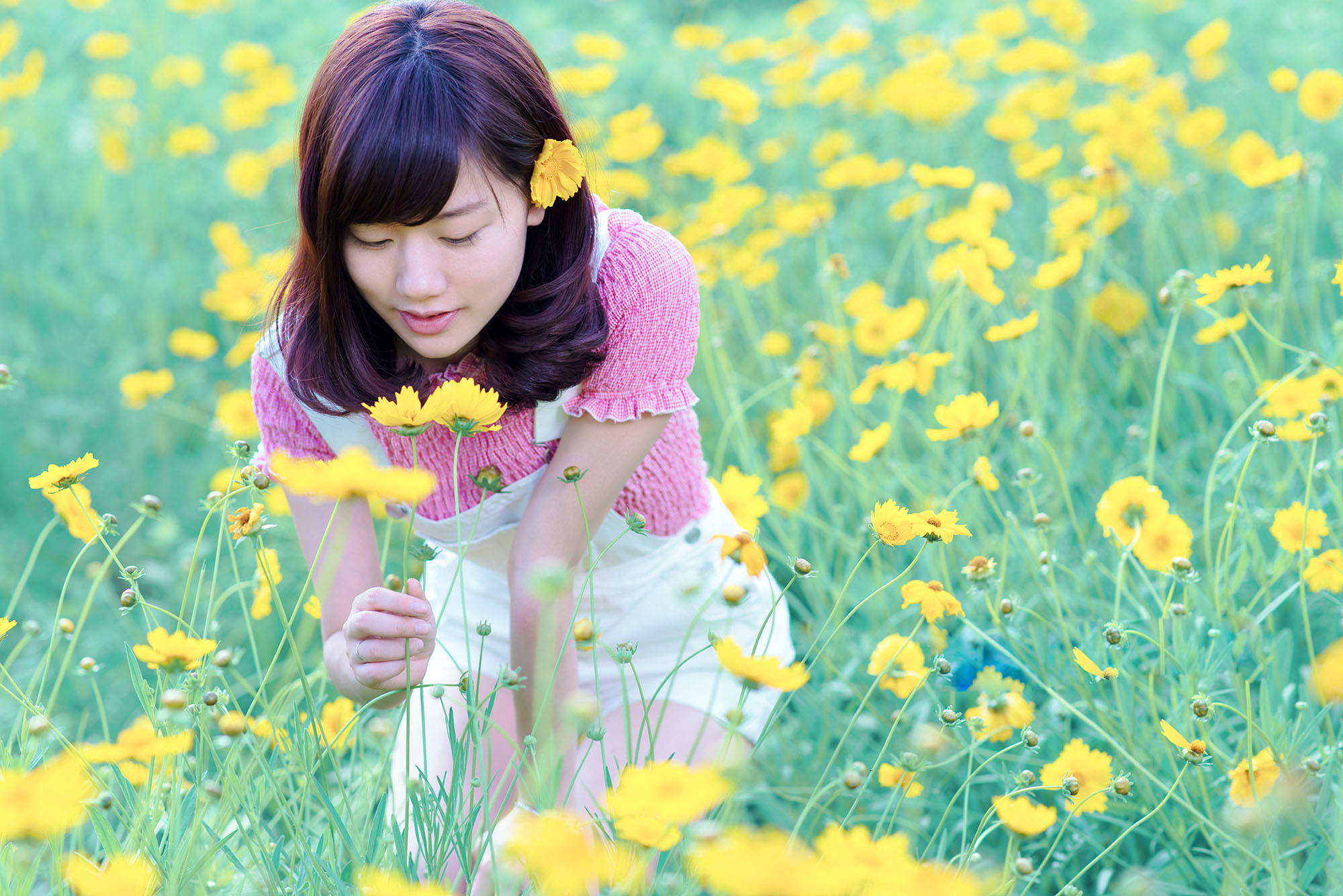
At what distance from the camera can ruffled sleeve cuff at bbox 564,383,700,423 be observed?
3.27 ft

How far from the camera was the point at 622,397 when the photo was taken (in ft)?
3.29

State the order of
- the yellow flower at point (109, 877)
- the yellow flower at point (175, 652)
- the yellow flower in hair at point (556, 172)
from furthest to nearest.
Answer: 1. the yellow flower in hair at point (556, 172)
2. the yellow flower at point (175, 652)
3. the yellow flower at point (109, 877)

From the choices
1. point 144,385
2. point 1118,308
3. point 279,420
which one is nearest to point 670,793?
point 279,420

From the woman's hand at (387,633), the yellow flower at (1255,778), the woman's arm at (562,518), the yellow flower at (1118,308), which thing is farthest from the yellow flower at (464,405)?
the yellow flower at (1118,308)

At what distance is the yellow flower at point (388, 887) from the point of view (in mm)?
586

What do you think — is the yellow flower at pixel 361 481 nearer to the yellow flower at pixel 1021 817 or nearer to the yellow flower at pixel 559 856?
the yellow flower at pixel 559 856

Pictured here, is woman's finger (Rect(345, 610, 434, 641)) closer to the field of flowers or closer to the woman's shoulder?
the field of flowers

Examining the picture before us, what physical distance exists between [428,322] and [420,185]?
4.5 inches

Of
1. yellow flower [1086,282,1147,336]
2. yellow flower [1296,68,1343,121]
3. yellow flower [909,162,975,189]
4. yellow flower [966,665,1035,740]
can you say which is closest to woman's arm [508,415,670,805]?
yellow flower [966,665,1035,740]

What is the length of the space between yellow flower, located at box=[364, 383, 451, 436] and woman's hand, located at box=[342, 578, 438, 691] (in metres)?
0.13

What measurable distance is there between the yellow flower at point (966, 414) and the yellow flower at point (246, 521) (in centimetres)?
57

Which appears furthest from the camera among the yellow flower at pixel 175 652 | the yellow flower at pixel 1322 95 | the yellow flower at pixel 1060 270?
the yellow flower at pixel 1322 95

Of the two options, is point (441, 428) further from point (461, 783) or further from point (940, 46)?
point (940, 46)

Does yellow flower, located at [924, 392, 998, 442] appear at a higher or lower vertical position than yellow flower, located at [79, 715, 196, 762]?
higher
